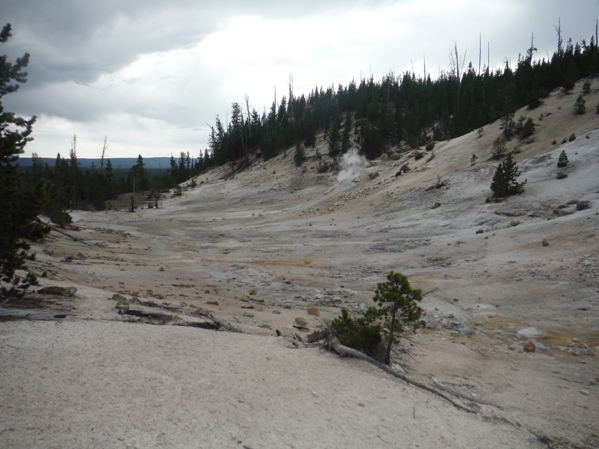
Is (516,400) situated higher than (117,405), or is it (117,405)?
(117,405)

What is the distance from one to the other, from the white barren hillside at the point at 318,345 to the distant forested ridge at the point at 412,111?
16598 millimetres

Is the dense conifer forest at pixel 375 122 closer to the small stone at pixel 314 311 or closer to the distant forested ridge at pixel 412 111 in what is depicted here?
the distant forested ridge at pixel 412 111

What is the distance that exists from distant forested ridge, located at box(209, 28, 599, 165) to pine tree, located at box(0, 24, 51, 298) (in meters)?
32.6

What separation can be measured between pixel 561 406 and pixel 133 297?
29.5ft

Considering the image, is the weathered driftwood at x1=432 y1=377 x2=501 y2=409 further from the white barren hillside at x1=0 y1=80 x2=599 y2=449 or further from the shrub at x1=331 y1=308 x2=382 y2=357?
the shrub at x1=331 y1=308 x2=382 y2=357

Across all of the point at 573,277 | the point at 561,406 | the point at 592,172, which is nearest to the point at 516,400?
the point at 561,406

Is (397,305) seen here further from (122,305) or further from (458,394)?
(122,305)

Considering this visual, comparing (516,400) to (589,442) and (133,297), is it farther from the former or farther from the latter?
(133,297)

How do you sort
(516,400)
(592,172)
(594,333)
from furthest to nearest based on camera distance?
1. (592,172)
2. (594,333)
3. (516,400)

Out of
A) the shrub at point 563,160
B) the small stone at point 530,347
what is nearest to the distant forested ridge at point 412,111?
the shrub at point 563,160

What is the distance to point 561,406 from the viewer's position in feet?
17.2

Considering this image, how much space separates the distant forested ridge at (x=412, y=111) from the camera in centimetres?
3512

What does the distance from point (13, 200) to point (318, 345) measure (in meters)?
6.45

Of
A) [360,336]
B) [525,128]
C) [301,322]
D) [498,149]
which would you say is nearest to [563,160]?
[498,149]
